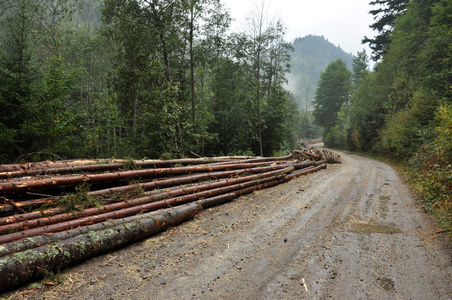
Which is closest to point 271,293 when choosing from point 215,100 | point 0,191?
point 0,191

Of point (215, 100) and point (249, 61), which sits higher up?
point (249, 61)

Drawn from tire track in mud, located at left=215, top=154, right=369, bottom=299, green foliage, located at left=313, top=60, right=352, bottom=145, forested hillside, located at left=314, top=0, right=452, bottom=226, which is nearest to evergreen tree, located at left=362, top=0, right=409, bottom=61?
forested hillside, located at left=314, top=0, right=452, bottom=226

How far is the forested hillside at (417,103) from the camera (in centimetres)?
779

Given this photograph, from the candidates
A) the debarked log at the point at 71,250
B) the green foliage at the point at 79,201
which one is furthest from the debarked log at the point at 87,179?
the debarked log at the point at 71,250

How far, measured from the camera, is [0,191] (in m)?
3.76

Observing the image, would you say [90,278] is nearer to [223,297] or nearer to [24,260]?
[24,260]

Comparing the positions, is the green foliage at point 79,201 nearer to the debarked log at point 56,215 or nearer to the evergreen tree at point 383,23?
the debarked log at point 56,215

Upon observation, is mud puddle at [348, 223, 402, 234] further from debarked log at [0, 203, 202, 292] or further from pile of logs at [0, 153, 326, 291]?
debarked log at [0, 203, 202, 292]

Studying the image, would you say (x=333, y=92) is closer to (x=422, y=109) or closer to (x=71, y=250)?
(x=422, y=109)

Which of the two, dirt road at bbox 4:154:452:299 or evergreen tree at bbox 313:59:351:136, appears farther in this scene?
evergreen tree at bbox 313:59:351:136

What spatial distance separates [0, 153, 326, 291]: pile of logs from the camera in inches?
117

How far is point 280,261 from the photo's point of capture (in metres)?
3.37

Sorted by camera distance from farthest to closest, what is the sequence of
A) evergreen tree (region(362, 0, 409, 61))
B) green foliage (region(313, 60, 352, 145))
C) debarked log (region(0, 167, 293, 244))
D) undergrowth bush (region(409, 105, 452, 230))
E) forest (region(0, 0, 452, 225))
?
1. green foliage (region(313, 60, 352, 145))
2. evergreen tree (region(362, 0, 409, 61))
3. forest (region(0, 0, 452, 225))
4. undergrowth bush (region(409, 105, 452, 230))
5. debarked log (region(0, 167, 293, 244))

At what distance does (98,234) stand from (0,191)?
194 centimetres
